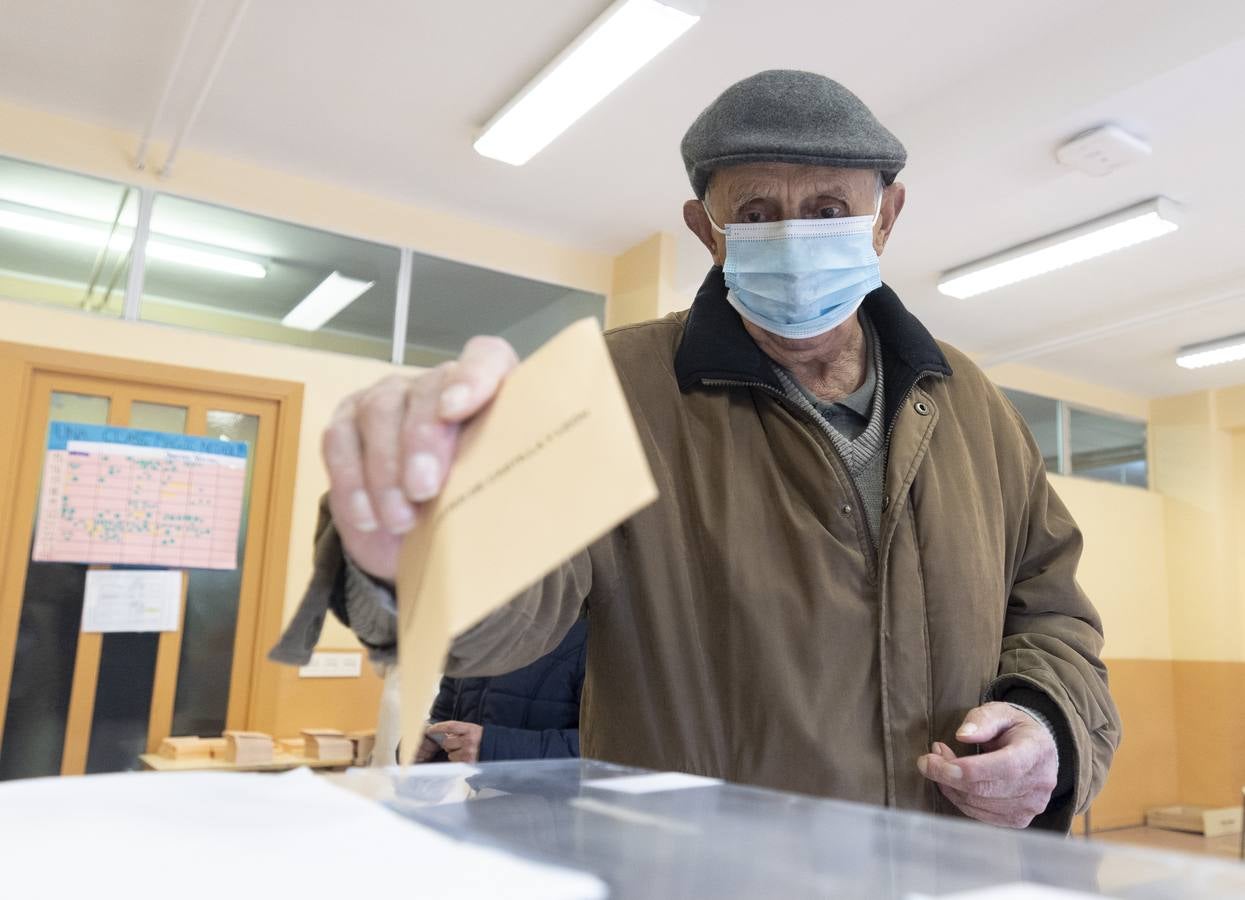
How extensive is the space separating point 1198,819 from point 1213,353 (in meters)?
3.52

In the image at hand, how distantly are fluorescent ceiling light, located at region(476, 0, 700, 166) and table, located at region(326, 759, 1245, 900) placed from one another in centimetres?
296

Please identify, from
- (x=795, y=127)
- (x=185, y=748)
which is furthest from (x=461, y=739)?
(x=185, y=748)

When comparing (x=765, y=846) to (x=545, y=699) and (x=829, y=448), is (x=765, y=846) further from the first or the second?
(x=545, y=699)

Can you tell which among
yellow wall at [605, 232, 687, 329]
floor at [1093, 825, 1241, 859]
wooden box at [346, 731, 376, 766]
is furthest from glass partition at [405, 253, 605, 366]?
floor at [1093, 825, 1241, 859]

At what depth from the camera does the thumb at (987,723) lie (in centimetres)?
90

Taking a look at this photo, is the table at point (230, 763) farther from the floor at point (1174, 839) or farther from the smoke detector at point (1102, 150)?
the floor at point (1174, 839)

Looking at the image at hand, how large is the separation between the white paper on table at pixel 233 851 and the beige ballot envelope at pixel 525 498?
48 millimetres

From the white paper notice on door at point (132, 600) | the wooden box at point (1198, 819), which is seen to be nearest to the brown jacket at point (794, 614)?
the white paper notice on door at point (132, 600)

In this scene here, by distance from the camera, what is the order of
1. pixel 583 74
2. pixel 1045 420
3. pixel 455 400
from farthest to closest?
pixel 1045 420
pixel 583 74
pixel 455 400

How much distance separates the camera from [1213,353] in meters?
6.90

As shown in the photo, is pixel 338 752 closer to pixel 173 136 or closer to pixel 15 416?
pixel 15 416

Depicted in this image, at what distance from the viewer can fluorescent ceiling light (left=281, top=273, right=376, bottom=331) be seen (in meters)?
4.62

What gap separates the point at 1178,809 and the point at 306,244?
25.1 ft

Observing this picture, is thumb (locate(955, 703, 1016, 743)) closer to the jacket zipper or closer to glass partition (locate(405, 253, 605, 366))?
the jacket zipper
